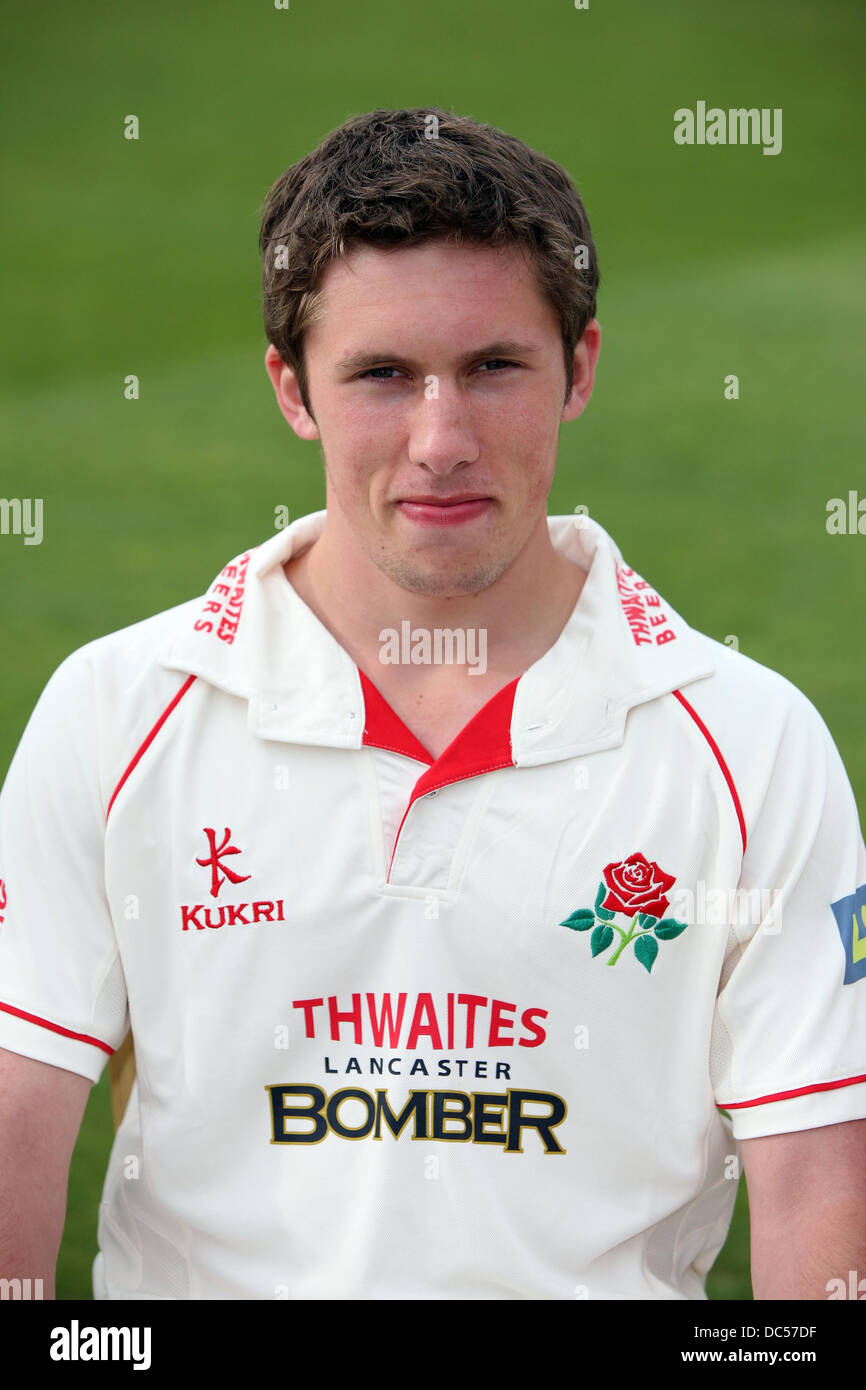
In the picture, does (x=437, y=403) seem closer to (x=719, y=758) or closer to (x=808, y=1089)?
(x=719, y=758)

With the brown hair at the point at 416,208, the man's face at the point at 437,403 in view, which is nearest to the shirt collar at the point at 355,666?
the man's face at the point at 437,403

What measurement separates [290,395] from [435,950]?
619mm

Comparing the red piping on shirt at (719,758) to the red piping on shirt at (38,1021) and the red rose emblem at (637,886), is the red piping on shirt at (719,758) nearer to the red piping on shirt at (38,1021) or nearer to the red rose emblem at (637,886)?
the red rose emblem at (637,886)

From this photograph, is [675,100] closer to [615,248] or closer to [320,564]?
[615,248]

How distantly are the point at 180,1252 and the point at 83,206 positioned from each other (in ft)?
17.4

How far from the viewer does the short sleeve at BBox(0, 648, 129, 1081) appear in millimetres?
1518

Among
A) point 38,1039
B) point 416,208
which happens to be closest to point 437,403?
point 416,208

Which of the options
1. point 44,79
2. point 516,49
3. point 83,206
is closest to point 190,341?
point 83,206

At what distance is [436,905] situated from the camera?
4.94 feet

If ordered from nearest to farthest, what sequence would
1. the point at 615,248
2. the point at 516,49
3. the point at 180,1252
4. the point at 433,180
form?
1. the point at 433,180
2. the point at 180,1252
3. the point at 516,49
4. the point at 615,248

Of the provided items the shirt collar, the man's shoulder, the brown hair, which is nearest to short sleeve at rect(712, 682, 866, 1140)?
the shirt collar

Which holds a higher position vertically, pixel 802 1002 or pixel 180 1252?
pixel 802 1002

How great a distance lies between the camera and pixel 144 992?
5.09 ft

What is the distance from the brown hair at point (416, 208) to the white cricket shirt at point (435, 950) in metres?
→ 0.38
